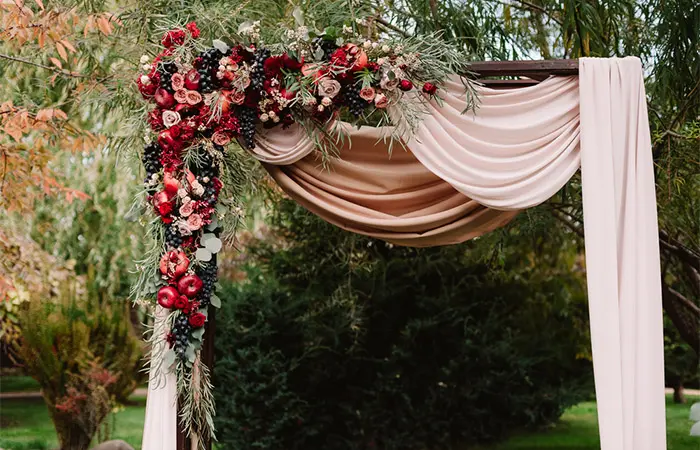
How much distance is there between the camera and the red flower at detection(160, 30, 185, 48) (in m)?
2.37

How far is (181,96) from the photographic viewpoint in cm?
234

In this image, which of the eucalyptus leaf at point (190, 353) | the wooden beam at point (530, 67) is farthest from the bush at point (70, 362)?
the wooden beam at point (530, 67)

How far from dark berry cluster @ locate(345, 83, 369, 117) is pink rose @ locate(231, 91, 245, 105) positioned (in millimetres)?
354

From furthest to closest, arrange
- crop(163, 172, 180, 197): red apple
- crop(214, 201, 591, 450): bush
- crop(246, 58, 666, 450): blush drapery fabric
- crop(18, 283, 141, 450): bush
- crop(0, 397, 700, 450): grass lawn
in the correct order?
1. crop(0, 397, 700, 450): grass lawn
2. crop(214, 201, 591, 450): bush
3. crop(18, 283, 141, 450): bush
4. crop(163, 172, 180, 197): red apple
5. crop(246, 58, 666, 450): blush drapery fabric

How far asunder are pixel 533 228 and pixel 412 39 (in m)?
1.85

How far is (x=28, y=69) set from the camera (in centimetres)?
478

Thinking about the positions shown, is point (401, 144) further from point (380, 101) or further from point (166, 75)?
point (166, 75)

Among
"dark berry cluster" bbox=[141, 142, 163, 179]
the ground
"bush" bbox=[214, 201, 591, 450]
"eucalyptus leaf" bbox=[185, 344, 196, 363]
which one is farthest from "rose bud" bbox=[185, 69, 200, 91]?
the ground

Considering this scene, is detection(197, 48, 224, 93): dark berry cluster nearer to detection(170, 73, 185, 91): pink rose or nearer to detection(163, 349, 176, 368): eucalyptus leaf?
detection(170, 73, 185, 91): pink rose

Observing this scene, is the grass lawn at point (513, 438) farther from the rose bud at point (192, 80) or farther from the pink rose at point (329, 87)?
the pink rose at point (329, 87)

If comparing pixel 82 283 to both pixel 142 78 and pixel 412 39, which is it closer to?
pixel 142 78

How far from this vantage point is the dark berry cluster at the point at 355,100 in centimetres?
234

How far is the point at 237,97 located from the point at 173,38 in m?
0.30

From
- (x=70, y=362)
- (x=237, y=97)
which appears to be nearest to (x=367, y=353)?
(x=70, y=362)
